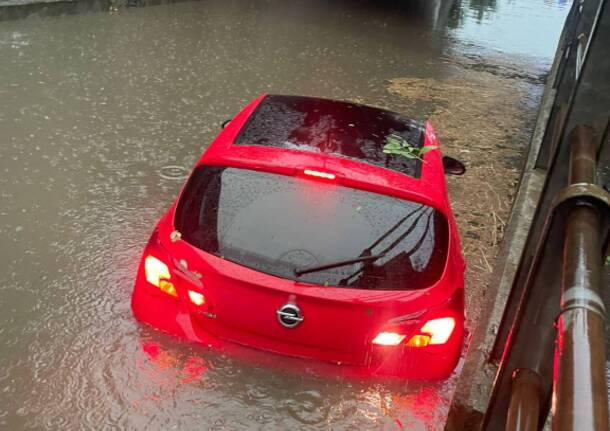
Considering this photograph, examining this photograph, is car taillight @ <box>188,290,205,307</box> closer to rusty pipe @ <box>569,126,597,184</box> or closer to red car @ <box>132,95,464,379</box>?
red car @ <box>132,95,464,379</box>

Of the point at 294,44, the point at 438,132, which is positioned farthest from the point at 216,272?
the point at 294,44

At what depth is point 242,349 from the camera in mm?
3504

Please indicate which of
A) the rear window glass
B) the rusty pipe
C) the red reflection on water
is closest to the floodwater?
the red reflection on water

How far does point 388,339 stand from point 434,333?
0.28 meters

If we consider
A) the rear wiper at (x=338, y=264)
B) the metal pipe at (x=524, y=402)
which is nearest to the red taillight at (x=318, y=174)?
the rear wiper at (x=338, y=264)

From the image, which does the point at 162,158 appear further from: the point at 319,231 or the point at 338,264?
the point at 338,264

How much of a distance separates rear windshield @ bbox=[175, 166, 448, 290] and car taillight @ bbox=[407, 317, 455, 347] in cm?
22

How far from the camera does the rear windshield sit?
3.36 meters

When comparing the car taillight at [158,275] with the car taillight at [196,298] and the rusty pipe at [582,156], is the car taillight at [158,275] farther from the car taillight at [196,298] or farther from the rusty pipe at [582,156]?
the rusty pipe at [582,156]

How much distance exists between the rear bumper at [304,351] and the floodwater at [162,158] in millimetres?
98

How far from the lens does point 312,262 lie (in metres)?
3.36

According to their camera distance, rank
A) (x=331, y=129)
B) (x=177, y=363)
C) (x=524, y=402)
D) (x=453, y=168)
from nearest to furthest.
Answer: (x=524, y=402) < (x=177, y=363) < (x=331, y=129) < (x=453, y=168)

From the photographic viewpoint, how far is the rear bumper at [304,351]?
3.40 meters

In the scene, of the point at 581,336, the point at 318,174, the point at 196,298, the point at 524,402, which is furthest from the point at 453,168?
the point at 581,336
